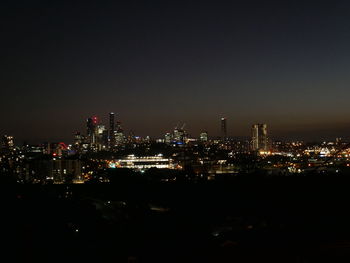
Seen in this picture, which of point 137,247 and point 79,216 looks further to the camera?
point 79,216

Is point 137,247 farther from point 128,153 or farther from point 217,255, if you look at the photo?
point 128,153

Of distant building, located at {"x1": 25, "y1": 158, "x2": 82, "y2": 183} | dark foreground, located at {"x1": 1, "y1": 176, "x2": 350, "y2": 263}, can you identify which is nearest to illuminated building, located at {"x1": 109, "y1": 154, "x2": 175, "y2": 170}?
distant building, located at {"x1": 25, "y1": 158, "x2": 82, "y2": 183}

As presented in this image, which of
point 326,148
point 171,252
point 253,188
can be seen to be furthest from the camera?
point 326,148

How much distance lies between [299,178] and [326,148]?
23.3 m

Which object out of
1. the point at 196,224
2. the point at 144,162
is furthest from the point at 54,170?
the point at 196,224

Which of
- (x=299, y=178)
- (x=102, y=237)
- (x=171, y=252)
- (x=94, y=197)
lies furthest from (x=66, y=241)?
(x=94, y=197)

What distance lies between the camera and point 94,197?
72.4 feet

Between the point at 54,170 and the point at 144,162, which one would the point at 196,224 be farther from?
the point at 144,162

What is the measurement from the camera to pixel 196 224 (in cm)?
1063

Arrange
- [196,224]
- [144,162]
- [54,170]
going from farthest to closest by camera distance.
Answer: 1. [144,162]
2. [54,170]
3. [196,224]

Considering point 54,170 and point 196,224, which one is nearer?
point 196,224

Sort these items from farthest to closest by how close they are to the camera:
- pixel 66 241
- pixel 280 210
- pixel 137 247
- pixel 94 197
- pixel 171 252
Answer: pixel 94 197
pixel 280 210
pixel 66 241
pixel 137 247
pixel 171 252

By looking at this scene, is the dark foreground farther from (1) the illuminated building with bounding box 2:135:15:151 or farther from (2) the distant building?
(1) the illuminated building with bounding box 2:135:15:151

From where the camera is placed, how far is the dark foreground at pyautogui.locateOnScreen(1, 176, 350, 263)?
525 centimetres
